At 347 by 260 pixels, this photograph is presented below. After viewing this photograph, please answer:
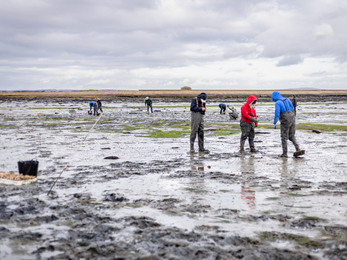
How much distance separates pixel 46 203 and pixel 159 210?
2.07 metres

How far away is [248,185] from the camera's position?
7.23 m

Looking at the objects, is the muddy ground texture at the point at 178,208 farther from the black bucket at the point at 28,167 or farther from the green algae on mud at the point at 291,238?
the black bucket at the point at 28,167

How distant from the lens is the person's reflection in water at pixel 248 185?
6137 millimetres

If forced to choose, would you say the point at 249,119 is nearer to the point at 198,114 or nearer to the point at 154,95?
the point at 198,114

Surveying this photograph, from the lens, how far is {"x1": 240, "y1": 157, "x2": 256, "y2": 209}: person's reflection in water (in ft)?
20.1

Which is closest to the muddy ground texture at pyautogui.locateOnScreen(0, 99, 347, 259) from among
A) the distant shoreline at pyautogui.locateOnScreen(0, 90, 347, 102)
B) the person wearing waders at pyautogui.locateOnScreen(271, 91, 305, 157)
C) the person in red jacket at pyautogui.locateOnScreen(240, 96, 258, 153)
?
the person wearing waders at pyautogui.locateOnScreen(271, 91, 305, 157)

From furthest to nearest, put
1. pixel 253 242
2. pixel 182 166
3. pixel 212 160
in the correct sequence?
pixel 212 160 → pixel 182 166 → pixel 253 242

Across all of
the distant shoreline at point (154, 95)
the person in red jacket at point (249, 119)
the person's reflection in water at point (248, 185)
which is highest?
the distant shoreline at point (154, 95)

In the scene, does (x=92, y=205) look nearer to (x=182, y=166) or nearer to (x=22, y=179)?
(x=22, y=179)

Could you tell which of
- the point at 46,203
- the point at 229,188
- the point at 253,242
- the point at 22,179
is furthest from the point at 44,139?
the point at 253,242

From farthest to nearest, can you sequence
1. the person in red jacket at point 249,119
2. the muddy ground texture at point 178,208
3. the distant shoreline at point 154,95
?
the distant shoreline at point 154,95, the person in red jacket at point 249,119, the muddy ground texture at point 178,208

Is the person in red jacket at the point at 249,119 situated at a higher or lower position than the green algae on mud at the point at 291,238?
higher

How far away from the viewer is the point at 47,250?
4168mm

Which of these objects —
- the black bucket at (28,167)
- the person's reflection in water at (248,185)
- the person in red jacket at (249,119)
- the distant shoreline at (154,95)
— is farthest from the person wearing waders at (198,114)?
the distant shoreline at (154,95)
